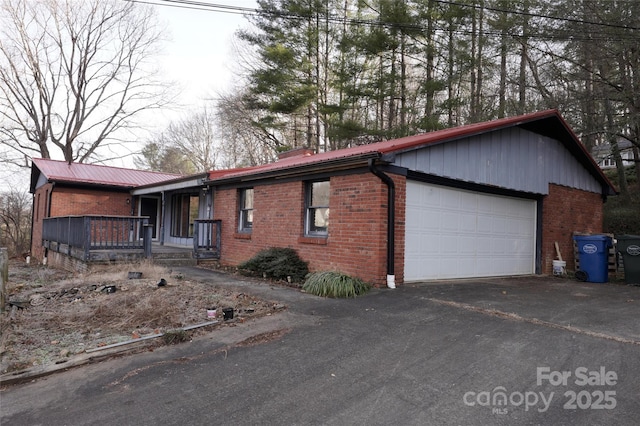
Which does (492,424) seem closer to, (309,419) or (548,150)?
(309,419)

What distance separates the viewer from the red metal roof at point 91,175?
15.9m


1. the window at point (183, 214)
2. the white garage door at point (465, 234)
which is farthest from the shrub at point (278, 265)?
the window at point (183, 214)

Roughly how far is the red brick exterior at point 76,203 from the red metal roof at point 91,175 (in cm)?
49

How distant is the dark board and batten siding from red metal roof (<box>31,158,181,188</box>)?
1184 centimetres

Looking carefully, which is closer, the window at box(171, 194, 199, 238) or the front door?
the window at box(171, 194, 199, 238)

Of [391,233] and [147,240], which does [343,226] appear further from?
[147,240]

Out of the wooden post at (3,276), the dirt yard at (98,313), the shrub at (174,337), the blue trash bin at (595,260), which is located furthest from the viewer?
the blue trash bin at (595,260)

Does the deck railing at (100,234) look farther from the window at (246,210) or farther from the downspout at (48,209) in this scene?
the downspout at (48,209)

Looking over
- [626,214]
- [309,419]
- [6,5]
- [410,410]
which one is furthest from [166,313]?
[6,5]

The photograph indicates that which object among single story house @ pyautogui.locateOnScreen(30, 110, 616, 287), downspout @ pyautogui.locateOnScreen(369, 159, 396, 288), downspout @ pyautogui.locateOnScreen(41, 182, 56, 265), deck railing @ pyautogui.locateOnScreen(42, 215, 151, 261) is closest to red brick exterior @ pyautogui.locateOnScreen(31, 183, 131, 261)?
downspout @ pyautogui.locateOnScreen(41, 182, 56, 265)

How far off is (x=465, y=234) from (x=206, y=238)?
7.57m

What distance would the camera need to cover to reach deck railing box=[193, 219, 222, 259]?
11.8 metres

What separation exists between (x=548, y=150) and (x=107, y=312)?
38.4 ft

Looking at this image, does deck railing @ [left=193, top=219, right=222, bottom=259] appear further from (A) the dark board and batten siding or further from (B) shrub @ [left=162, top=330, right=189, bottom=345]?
(B) shrub @ [left=162, top=330, right=189, bottom=345]
